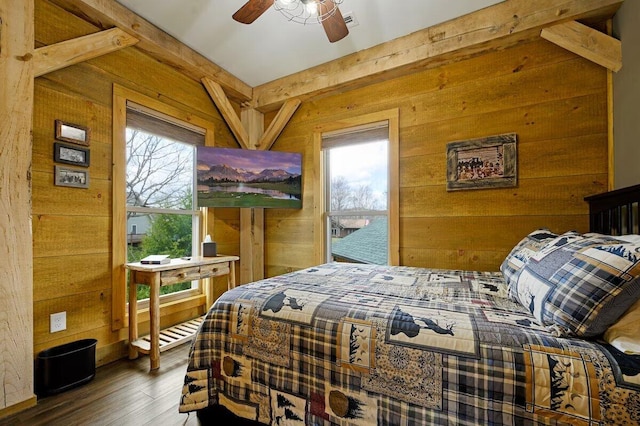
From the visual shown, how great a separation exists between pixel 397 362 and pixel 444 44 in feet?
8.35

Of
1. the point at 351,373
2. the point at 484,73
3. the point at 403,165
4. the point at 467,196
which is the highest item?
the point at 484,73

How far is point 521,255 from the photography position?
5.17 feet

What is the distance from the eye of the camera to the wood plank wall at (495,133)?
2104 millimetres

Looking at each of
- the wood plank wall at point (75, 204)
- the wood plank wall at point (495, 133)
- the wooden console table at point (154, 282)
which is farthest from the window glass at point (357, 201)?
the wood plank wall at point (75, 204)

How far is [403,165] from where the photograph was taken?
2729 millimetres

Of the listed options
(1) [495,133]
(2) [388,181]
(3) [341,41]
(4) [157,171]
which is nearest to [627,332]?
(1) [495,133]

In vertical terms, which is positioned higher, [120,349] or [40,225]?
[40,225]

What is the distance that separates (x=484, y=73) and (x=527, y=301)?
209cm

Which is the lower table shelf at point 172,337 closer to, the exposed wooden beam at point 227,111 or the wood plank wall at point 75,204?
the wood plank wall at point 75,204

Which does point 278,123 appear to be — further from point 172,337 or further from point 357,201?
point 172,337

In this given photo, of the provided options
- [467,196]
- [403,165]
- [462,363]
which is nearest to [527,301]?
[462,363]

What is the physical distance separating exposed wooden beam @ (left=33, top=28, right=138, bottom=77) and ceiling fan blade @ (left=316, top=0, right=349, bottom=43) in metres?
1.60

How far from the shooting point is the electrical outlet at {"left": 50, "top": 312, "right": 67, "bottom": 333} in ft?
6.21

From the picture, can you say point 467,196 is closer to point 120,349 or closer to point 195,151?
point 195,151
